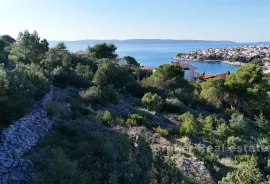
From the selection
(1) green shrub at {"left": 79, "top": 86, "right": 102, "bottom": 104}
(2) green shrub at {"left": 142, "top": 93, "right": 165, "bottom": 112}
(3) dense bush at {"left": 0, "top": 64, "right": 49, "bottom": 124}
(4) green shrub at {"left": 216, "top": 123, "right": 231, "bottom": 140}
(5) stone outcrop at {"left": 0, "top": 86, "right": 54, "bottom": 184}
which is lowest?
(4) green shrub at {"left": 216, "top": 123, "right": 231, "bottom": 140}

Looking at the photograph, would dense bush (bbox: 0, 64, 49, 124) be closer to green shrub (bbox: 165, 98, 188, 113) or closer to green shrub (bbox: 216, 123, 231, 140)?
green shrub (bbox: 165, 98, 188, 113)

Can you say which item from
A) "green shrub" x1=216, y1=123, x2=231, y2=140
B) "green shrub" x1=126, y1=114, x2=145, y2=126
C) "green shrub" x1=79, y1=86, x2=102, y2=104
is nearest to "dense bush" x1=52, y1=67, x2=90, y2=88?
"green shrub" x1=79, y1=86, x2=102, y2=104

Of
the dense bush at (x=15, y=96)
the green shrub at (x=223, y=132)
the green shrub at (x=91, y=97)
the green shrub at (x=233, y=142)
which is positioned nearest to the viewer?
the dense bush at (x=15, y=96)

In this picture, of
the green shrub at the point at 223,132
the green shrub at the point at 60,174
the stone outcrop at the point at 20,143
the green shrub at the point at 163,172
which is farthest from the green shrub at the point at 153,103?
the green shrub at the point at 60,174

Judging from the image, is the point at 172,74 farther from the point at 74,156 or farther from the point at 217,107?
the point at 74,156

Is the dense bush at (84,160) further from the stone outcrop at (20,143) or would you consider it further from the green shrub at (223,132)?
the green shrub at (223,132)

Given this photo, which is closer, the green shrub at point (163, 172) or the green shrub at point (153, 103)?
the green shrub at point (163, 172)

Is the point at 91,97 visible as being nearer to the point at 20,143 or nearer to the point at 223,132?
the point at 223,132

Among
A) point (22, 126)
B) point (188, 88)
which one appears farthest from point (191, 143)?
point (188, 88)

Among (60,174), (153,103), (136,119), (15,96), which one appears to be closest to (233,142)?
(136,119)

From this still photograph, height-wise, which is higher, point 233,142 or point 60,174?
point 60,174
